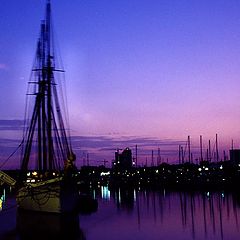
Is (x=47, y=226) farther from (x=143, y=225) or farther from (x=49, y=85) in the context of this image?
(x=49, y=85)

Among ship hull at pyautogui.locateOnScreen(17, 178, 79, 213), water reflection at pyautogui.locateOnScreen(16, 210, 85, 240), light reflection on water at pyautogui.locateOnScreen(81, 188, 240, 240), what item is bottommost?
light reflection on water at pyautogui.locateOnScreen(81, 188, 240, 240)

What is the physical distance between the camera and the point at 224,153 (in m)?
157

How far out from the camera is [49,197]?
155ft

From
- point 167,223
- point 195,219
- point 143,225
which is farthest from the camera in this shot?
point 195,219

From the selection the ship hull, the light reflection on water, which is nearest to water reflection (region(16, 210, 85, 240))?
the ship hull

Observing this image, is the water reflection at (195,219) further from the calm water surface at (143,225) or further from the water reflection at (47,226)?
the water reflection at (47,226)

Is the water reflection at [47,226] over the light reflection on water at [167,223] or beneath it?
over

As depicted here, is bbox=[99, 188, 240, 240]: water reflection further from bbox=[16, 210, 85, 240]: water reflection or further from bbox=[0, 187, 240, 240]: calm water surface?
bbox=[16, 210, 85, 240]: water reflection

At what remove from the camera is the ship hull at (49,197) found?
46281 mm

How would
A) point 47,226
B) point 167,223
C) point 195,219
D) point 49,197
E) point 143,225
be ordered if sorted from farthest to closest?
point 195,219, point 167,223, point 143,225, point 49,197, point 47,226

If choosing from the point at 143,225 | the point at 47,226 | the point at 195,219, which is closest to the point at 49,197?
the point at 47,226

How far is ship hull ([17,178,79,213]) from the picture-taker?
46.3 meters

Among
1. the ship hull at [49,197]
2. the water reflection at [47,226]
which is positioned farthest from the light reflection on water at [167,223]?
the ship hull at [49,197]

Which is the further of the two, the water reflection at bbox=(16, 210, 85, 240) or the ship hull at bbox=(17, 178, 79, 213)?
the ship hull at bbox=(17, 178, 79, 213)
